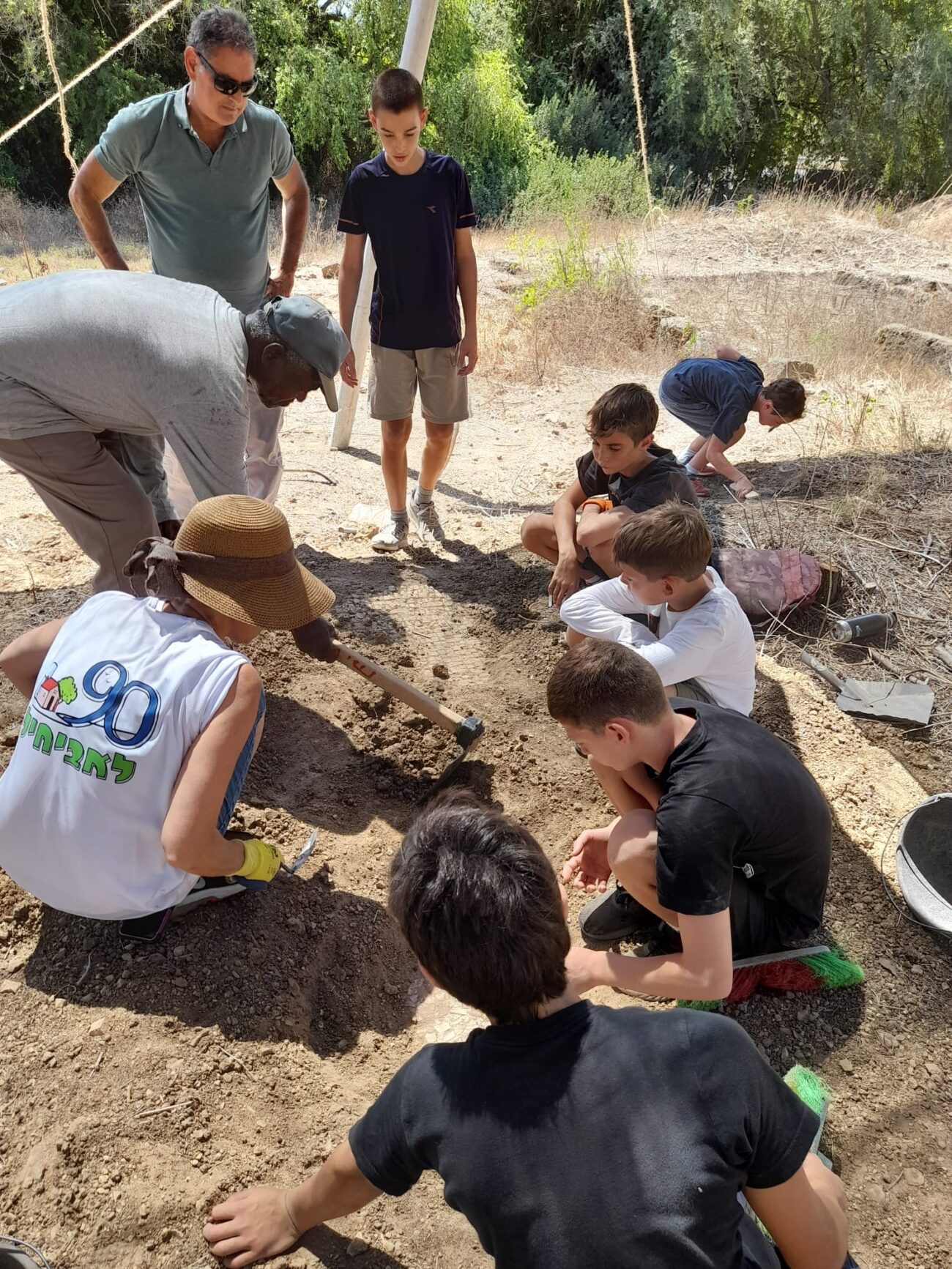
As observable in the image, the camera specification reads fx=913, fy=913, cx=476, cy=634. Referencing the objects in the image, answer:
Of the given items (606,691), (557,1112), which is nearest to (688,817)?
(606,691)

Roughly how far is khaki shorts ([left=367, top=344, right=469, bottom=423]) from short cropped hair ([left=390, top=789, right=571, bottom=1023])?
327 centimetres

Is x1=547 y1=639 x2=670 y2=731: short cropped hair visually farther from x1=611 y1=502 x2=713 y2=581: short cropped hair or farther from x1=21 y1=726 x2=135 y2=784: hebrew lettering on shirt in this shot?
x1=21 y1=726 x2=135 y2=784: hebrew lettering on shirt

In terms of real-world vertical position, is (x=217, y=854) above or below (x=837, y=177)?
above

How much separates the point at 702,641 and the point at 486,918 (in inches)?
60.7

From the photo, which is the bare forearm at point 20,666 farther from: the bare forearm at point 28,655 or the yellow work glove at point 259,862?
the yellow work glove at point 259,862

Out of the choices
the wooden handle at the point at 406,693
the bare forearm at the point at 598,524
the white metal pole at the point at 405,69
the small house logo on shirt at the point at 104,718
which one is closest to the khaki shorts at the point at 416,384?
the white metal pole at the point at 405,69

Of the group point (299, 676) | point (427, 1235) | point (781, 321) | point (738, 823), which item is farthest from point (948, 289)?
point (427, 1235)

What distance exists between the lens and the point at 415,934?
132 cm

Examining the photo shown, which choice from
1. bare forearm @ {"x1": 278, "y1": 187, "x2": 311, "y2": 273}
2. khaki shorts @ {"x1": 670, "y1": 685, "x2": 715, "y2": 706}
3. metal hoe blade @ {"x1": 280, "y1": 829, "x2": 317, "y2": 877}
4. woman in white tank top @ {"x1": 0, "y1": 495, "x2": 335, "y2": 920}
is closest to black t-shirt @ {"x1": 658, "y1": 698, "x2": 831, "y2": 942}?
khaki shorts @ {"x1": 670, "y1": 685, "x2": 715, "y2": 706}

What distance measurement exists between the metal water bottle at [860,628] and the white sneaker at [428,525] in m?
1.96

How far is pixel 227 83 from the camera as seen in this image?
10.9 feet

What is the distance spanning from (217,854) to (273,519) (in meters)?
0.75

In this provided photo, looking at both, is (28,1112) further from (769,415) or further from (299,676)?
(769,415)

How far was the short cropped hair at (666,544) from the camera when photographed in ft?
8.46
